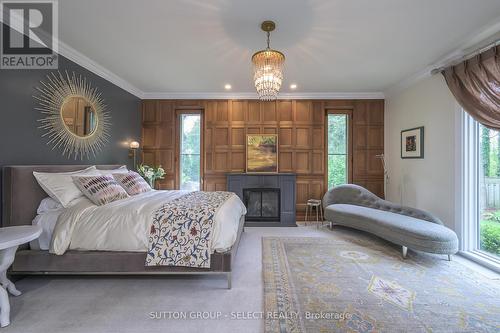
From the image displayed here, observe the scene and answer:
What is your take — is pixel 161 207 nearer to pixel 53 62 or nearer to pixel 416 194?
pixel 53 62

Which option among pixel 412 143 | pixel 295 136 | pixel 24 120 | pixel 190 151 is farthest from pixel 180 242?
pixel 412 143

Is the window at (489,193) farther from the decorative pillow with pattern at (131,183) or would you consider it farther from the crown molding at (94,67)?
the crown molding at (94,67)

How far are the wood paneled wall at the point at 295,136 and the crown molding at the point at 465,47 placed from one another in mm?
1113

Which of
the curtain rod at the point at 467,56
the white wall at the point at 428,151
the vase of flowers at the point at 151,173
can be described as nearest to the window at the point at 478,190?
the white wall at the point at 428,151

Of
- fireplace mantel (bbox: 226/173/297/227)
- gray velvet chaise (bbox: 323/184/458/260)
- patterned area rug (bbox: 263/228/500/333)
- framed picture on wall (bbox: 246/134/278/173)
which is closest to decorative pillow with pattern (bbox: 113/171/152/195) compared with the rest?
fireplace mantel (bbox: 226/173/297/227)

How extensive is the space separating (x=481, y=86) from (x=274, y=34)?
2.50 metres

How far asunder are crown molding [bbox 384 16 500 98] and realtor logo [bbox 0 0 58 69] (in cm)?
453

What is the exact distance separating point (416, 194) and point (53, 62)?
5864 millimetres

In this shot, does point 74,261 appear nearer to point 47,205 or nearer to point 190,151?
point 47,205

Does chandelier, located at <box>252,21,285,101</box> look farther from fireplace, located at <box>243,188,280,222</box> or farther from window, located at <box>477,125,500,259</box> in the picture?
window, located at <box>477,125,500,259</box>

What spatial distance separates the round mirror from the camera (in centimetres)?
307

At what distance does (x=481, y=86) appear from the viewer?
2.62 m

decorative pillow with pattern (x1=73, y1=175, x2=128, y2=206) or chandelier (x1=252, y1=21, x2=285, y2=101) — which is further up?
chandelier (x1=252, y1=21, x2=285, y2=101)

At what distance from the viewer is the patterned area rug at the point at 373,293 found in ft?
5.70
